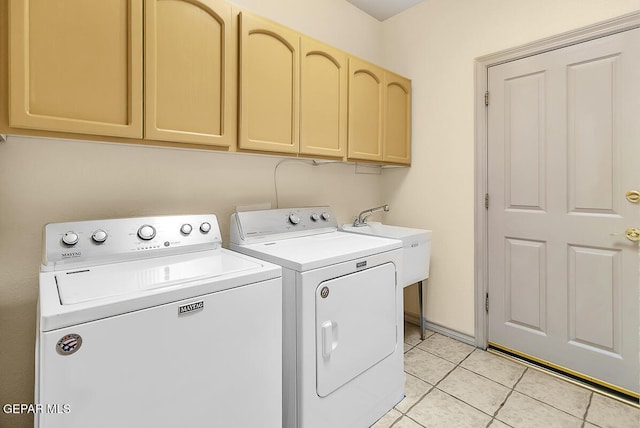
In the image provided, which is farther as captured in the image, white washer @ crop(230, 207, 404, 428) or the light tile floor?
the light tile floor

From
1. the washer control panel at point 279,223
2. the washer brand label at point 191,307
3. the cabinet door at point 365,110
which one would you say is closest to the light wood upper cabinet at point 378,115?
the cabinet door at point 365,110

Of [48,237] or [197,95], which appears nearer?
[48,237]

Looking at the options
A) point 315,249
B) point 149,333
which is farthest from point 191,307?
point 315,249

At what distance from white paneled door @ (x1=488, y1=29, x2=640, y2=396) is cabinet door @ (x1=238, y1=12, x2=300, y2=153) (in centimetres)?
145

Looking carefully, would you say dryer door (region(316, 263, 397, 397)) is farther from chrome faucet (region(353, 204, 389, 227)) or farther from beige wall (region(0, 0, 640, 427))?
beige wall (region(0, 0, 640, 427))

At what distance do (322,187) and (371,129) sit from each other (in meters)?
0.57

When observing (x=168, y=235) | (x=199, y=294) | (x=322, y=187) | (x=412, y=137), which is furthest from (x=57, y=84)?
(x=412, y=137)

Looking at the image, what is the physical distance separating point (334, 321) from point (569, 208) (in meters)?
1.64

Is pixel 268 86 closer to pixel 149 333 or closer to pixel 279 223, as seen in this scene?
pixel 279 223

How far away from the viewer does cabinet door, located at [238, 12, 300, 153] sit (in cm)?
159

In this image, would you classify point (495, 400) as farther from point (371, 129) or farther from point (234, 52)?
point (234, 52)

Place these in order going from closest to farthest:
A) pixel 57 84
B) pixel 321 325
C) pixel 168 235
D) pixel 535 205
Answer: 1. pixel 57 84
2. pixel 321 325
3. pixel 168 235
4. pixel 535 205

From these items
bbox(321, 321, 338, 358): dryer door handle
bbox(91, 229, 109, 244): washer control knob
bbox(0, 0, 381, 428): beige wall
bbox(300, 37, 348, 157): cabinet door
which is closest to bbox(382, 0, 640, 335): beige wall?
bbox(300, 37, 348, 157): cabinet door

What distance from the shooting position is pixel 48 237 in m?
1.22
